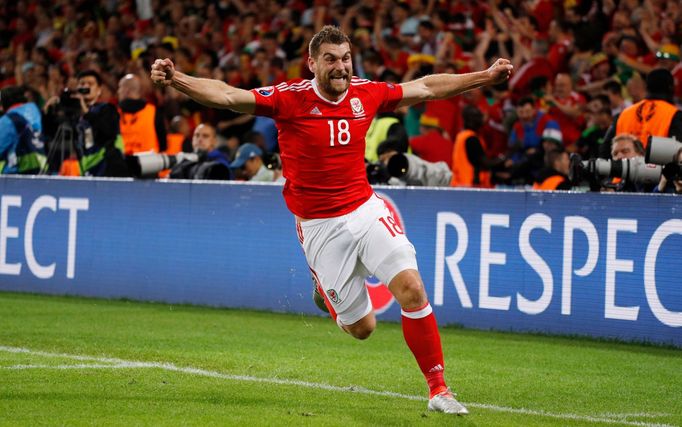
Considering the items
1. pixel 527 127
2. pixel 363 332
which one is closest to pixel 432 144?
pixel 527 127

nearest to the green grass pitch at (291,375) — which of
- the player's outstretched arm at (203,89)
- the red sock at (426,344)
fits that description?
the red sock at (426,344)

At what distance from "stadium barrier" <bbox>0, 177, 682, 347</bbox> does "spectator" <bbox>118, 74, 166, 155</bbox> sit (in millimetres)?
1619

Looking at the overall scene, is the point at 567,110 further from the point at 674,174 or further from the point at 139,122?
the point at 139,122

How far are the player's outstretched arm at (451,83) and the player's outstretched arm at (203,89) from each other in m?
1.10

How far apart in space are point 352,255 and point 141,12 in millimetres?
17825

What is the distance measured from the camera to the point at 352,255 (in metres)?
7.55

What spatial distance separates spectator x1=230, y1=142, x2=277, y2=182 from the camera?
47.1 ft

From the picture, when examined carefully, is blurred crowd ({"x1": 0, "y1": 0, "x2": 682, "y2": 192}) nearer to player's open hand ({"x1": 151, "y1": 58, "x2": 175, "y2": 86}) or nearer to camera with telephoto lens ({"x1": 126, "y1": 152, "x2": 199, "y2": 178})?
camera with telephoto lens ({"x1": 126, "y1": 152, "x2": 199, "y2": 178})

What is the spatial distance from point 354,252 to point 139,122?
844 cm

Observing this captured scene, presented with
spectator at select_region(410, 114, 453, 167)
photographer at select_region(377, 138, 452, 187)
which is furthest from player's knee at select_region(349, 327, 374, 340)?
spectator at select_region(410, 114, 453, 167)

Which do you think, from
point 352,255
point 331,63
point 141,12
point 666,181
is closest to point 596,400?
point 352,255

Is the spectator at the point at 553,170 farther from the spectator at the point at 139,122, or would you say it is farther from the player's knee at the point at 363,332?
the player's knee at the point at 363,332

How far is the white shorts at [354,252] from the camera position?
734cm

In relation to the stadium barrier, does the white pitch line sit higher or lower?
lower
